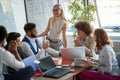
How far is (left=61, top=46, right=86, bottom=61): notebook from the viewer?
3.12 m

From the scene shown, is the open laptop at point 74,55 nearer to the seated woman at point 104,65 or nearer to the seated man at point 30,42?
the seated woman at point 104,65

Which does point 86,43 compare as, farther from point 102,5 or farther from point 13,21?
point 102,5

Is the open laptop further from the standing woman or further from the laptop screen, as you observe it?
the standing woman

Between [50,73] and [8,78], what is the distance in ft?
1.62

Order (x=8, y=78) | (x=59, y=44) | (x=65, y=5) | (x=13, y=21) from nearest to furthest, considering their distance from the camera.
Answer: (x=8, y=78) → (x=59, y=44) → (x=13, y=21) → (x=65, y=5)

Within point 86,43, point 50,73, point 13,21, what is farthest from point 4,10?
point 50,73

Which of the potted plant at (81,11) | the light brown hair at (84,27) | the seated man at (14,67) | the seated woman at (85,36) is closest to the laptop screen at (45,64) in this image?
the seated man at (14,67)

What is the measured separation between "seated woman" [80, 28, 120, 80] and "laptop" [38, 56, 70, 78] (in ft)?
1.07

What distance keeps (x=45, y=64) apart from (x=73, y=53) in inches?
19.3

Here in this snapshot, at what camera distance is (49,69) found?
287cm

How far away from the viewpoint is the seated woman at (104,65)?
2857 millimetres

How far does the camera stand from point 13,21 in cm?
469

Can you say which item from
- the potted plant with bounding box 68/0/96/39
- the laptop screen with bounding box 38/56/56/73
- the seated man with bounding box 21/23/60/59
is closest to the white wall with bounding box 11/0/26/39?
the potted plant with bounding box 68/0/96/39

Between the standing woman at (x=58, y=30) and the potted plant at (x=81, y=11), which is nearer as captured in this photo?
the standing woman at (x=58, y=30)
